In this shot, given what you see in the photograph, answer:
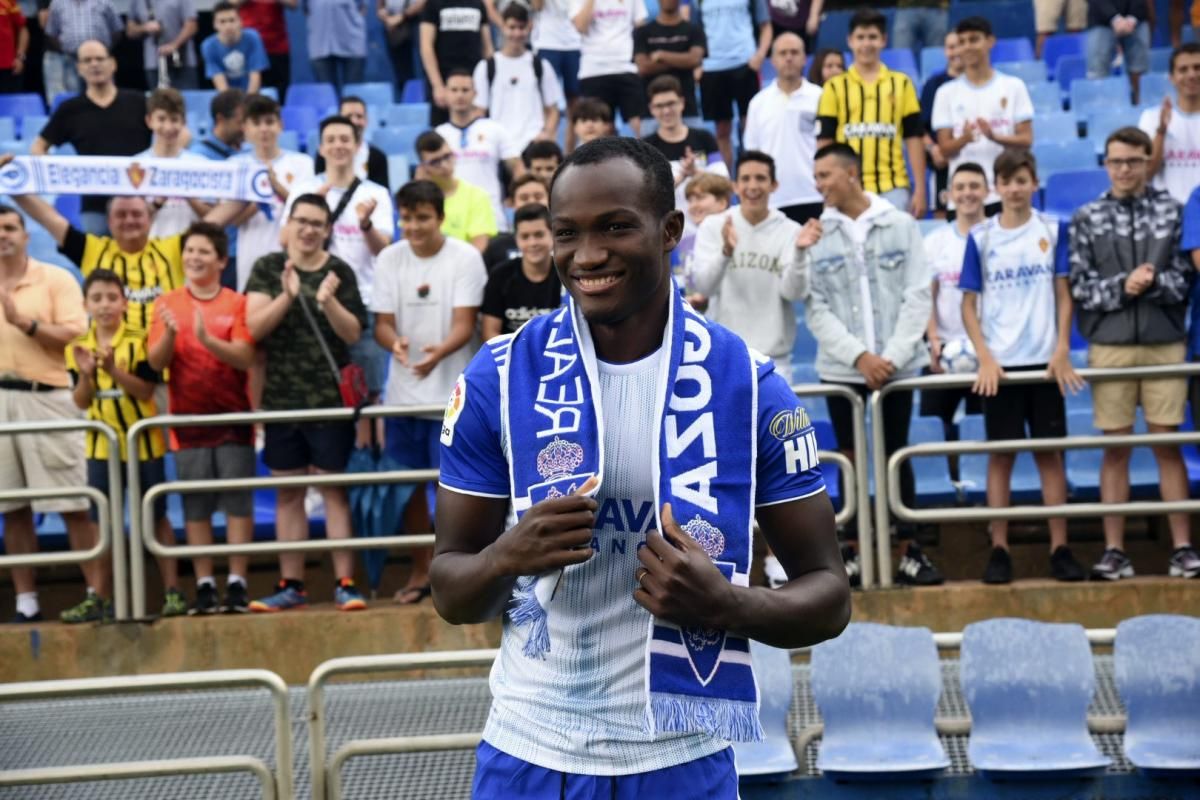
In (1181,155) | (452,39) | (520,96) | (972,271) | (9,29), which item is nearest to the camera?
(972,271)

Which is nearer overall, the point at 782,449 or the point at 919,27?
the point at 782,449

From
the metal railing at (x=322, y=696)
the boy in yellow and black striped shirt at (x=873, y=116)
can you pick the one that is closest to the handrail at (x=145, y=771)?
the metal railing at (x=322, y=696)

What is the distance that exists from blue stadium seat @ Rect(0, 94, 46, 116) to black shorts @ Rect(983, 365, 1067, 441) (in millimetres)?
8986

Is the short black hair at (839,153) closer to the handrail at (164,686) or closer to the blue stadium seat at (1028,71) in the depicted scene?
the handrail at (164,686)

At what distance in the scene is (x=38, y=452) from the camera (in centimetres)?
796

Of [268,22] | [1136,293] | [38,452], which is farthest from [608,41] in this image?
[38,452]

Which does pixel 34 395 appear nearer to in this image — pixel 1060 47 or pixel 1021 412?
pixel 1021 412

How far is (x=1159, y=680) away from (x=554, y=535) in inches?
164

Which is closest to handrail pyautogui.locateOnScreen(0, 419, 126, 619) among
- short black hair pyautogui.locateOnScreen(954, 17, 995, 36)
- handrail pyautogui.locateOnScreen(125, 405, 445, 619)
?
handrail pyautogui.locateOnScreen(125, 405, 445, 619)

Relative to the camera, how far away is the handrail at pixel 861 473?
734cm

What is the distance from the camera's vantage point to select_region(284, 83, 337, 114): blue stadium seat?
13.4 meters

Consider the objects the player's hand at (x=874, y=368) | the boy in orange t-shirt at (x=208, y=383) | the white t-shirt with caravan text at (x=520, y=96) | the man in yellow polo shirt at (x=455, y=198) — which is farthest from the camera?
the white t-shirt with caravan text at (x=520, y=96)

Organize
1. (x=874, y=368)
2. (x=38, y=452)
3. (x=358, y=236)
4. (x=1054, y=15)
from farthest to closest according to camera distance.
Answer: (x=1054, y=15), (x=358, y=236), (x=38, y=452), (x=874, y=368)

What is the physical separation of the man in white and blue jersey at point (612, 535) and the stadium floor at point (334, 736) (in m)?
3.32
